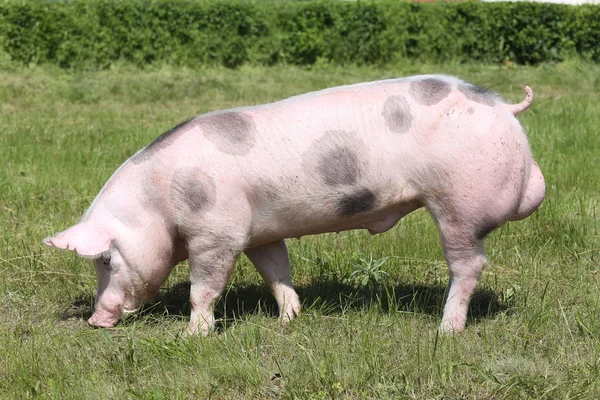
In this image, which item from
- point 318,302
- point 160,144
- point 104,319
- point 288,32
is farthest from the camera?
point 288,32

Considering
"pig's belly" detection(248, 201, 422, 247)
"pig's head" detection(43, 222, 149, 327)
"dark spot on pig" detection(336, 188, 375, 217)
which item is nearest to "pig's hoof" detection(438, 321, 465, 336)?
"pig's belly" detection(248, 201, 422, 247)

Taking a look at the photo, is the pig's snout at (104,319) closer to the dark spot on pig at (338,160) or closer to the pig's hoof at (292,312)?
the pig's hoof at (292,312)

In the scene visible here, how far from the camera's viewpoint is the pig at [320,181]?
4.23 meters

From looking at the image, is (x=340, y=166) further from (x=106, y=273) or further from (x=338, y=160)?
(x=106, y=273)

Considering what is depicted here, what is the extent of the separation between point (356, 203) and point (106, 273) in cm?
135

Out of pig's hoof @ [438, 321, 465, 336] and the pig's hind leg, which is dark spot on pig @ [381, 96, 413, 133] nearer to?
the pig's hind leg

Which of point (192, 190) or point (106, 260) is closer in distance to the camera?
point (192, 190)

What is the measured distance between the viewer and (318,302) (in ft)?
16.3

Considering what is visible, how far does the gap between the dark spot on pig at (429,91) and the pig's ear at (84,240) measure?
1.69 metres

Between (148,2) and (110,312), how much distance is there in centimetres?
1335

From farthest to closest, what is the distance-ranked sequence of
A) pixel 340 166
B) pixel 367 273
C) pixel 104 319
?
pixel 367 273 → pixel 104 319 → pixel 340 166

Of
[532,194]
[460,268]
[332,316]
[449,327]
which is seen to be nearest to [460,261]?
[460,268]

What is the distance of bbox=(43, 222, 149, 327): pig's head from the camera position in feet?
14.2

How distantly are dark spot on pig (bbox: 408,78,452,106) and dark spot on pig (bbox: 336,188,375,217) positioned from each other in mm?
527
